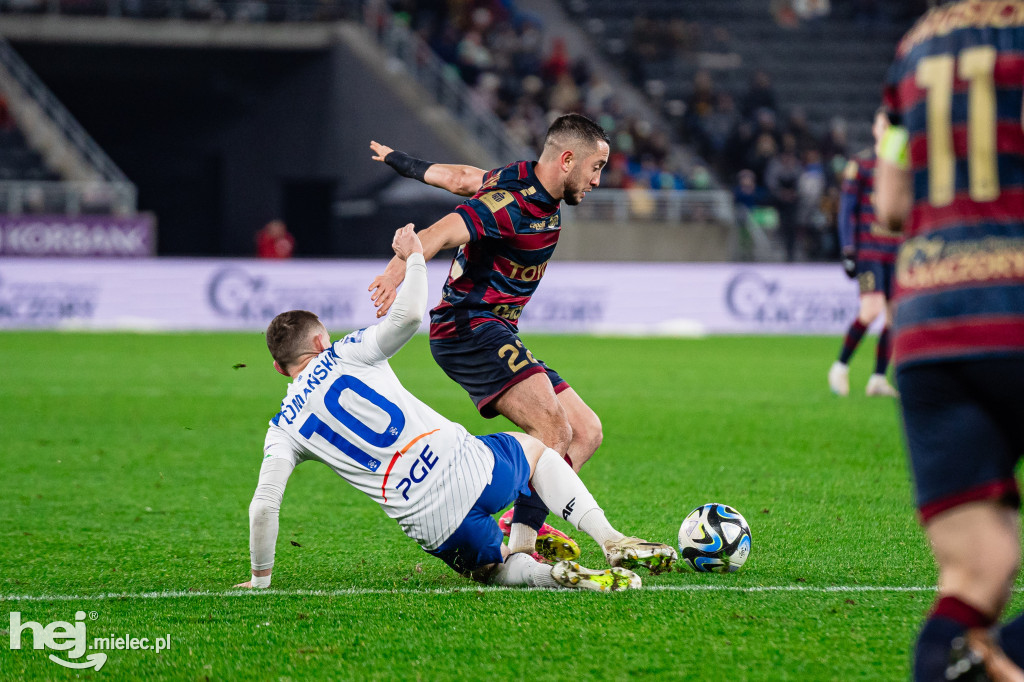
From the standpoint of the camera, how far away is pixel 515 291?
6.01 m

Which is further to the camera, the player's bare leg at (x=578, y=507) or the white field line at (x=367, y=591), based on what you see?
the player's bare leg at (x=578, y=507)

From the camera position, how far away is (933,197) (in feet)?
9.43

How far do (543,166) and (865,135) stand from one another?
27593 mm

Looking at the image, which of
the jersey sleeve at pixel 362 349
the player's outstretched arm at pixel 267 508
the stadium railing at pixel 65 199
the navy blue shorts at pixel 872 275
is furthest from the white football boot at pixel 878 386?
the stadium railing at pixel 65 199

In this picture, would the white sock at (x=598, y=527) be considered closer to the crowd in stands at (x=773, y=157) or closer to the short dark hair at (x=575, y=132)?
the short dark hair at (x=575, y=132)

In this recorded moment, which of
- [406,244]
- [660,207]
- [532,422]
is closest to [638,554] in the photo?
[532,422]

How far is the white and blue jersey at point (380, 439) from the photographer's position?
4609 millimetres

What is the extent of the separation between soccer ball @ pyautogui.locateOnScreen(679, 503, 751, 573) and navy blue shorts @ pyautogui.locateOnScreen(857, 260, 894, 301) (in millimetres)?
7406

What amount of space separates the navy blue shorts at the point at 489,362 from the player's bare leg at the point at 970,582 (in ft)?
10.2

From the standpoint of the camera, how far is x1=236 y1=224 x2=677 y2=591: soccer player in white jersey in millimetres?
4605

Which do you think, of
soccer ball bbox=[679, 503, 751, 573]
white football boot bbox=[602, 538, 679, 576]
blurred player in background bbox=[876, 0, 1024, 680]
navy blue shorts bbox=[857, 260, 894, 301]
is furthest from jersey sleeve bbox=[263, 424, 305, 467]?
navy blue shorts bbox=[857, 260, 894, 301]

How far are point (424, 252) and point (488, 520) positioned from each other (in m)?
1.11

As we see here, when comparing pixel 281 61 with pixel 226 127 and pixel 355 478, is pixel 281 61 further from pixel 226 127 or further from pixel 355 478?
pixel 355 478

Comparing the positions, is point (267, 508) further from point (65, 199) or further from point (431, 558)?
point (65, 199)
